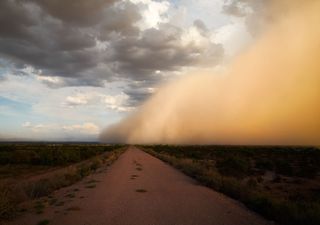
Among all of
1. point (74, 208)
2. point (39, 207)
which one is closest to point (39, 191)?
point (39, 207)

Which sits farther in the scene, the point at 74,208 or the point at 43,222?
the point at 74,208

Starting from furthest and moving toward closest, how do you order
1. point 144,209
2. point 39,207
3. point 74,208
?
1. point 39,207
2. point 74,208
3. point 144,209

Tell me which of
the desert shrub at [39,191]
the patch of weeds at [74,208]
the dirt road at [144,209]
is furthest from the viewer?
the desert shrub at [39,191]

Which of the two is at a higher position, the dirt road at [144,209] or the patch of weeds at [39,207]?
the dirt road at [144,209]

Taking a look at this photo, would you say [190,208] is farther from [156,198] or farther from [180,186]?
[180,186]

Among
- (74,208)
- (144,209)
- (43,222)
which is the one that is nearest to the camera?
(43,222)

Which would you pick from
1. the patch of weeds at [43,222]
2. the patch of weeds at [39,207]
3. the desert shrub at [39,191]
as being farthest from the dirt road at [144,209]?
the desert shrub at [39,191]

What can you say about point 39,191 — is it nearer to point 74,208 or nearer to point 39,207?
point 39,207

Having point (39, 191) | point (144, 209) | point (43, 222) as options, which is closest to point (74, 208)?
point (43, 222)

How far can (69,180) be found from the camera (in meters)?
20.0

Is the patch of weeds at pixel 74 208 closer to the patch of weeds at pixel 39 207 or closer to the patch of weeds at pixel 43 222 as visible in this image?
the patch of weeds at pixel 39 207

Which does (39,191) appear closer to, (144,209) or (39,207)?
(39,207)

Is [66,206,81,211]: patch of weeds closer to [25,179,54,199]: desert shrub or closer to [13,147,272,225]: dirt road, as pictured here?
[13,147,272,225]: dirt road

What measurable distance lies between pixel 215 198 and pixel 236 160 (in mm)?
22224
